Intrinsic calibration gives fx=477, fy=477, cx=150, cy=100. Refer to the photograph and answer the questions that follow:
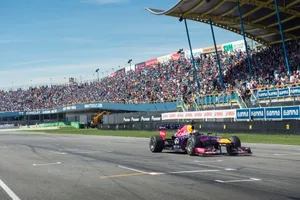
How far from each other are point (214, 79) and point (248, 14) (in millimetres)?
8136

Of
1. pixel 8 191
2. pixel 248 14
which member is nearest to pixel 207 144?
pixel 8 191

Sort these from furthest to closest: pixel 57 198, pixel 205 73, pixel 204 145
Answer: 1. pixel 205 73
2. pixel 204 145
3. pixel 57 198

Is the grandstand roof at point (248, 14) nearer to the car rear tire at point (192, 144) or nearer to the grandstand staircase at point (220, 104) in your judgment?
the grandstand staircase at point (220, 104)

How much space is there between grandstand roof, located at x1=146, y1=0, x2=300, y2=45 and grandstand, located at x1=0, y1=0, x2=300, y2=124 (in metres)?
0.09

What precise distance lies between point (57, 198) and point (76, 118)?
7597 cm

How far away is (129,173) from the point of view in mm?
12500

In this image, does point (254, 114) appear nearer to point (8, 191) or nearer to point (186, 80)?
point (8, 191)

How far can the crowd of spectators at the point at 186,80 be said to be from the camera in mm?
42144

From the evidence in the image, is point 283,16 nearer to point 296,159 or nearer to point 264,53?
point 264,53

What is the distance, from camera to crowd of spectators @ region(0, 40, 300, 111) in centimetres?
4214

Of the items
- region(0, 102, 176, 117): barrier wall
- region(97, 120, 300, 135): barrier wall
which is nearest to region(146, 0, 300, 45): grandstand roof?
region(0, 102, 176, 117): barrier wall

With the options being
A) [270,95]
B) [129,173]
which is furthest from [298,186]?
[270,95]

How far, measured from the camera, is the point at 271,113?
28984mm

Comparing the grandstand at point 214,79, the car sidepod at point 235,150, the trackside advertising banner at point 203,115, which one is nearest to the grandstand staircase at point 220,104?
the grandstand at point 214,79
